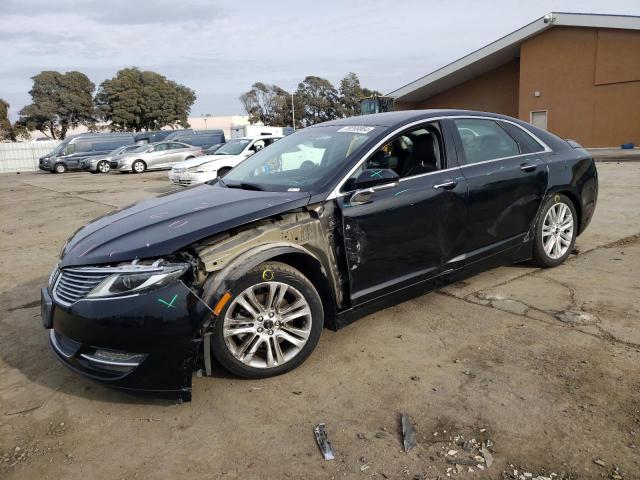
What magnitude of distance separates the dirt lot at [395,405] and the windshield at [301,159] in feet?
3.99

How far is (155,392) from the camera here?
2779 millimetres

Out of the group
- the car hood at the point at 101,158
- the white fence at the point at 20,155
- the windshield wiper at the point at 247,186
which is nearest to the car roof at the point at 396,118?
the windshield wiper at the point at 247,186

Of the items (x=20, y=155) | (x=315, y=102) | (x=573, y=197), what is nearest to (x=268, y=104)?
(x=315, y=102)

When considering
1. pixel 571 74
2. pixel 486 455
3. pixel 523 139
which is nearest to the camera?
pixel 486 455

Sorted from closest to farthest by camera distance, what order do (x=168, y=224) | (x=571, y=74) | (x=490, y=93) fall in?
1. (x=168, y=224)
2. (x=571, y=74)
3. (x=490, y=93)

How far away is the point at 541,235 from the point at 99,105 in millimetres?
64515

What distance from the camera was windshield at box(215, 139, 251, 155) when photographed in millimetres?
14273

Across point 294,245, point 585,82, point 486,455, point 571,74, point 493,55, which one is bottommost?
point 486,455

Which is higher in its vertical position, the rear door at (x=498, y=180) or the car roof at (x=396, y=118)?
the car roof at (x=396, y=118)

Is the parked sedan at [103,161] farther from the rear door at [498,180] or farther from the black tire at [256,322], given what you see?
the black tire at [256,322]

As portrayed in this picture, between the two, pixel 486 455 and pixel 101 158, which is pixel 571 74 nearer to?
pixel 101 158

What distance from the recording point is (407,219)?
3.59 meters

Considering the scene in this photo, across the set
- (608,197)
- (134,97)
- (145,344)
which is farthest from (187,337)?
(134,97)

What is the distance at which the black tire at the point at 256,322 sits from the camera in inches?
113
